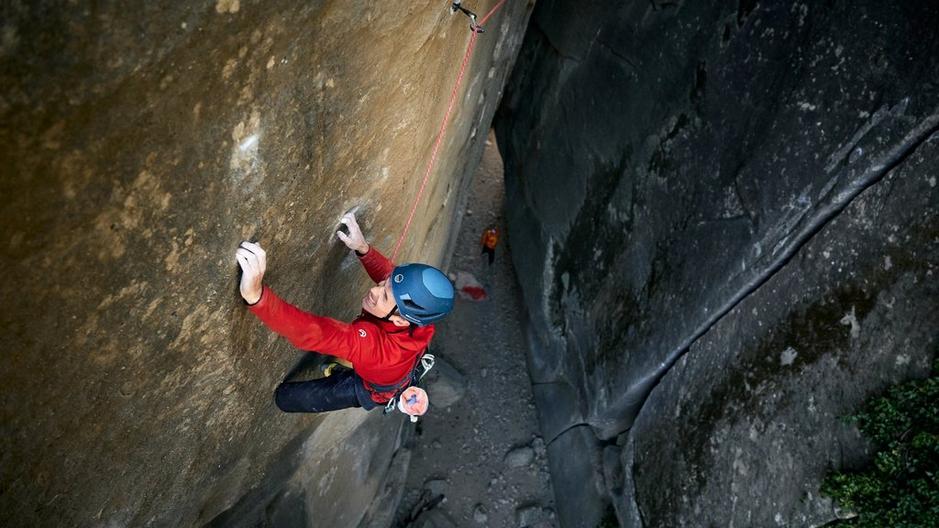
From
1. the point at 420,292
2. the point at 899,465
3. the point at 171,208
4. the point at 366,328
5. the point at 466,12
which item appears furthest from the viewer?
the point at 466,12

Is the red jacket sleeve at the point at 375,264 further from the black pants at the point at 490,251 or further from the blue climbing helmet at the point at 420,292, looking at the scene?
the black pants at the point at 490,251

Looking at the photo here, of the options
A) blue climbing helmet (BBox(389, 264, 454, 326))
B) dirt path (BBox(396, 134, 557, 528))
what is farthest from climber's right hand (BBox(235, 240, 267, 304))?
dirt path (BBox(396, 134, 557, 528))

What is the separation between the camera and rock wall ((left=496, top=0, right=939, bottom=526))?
3785mm

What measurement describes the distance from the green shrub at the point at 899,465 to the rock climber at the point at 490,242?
6.74 m

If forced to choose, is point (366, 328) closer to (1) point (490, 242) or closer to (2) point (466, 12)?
(2) point (466, 12)

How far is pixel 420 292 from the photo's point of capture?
3.34 metres

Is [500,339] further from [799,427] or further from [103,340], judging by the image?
[103,340]

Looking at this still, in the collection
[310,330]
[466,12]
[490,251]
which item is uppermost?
[466,12]

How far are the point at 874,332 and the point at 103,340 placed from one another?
402 centimetres

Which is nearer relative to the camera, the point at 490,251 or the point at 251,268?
the point at 251,268

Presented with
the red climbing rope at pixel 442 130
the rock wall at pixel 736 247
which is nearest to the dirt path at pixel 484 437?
the rock wall at pixel 736 247

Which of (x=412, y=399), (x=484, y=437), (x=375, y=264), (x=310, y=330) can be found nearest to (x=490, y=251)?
(x=484, y=437)

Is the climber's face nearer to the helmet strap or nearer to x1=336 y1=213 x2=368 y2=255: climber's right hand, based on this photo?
the helmet strap

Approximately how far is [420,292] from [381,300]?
304 millimetres
